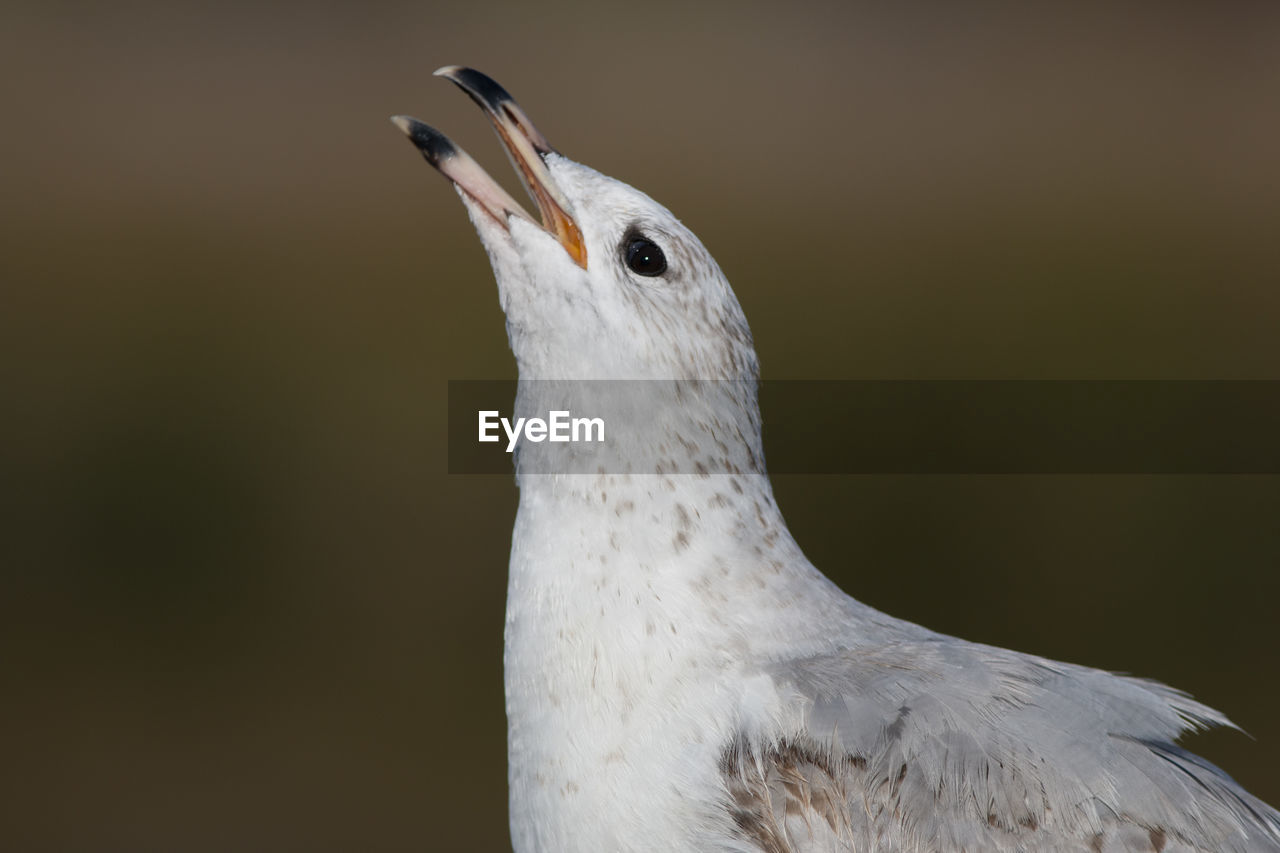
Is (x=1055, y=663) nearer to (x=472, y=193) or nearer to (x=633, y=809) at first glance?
(x=633, y=809)

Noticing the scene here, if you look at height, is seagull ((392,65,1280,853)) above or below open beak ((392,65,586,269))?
below

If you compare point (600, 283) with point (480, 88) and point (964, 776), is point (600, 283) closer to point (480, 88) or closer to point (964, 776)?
point (480, 88)

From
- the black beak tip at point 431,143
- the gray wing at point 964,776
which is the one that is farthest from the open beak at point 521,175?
the gray wing at point 964,776

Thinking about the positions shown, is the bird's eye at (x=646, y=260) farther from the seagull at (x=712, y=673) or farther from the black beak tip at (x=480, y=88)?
the black beak tip at (x=480, y=88)

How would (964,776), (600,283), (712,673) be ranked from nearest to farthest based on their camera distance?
1. (964,776)
2. (712,673)
3. (600,283)

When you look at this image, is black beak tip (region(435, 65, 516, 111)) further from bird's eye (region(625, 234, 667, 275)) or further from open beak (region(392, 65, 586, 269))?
bird's eye (region(625, 234, 667, 275))

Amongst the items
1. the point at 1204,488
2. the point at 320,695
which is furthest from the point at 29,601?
the point at 1204,488

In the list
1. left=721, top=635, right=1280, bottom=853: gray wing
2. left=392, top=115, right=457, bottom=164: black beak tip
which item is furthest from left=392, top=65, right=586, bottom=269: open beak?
left=721, top=635, right=1280, bottom=853: gray wing

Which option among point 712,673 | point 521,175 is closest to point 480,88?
point 521,175
